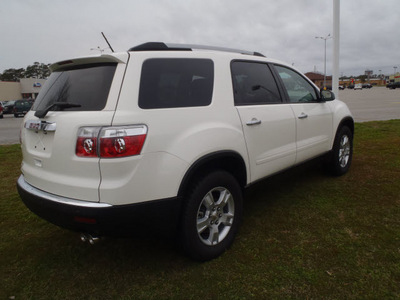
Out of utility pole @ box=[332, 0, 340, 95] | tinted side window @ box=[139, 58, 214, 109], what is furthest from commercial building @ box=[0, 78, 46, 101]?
tinted side window @ box=[139, 58, 214, 109]

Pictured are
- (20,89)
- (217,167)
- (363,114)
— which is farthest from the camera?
(20,89)

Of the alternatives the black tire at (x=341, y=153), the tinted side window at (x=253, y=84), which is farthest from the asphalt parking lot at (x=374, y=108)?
the tinted side window at (x=253, y=84)

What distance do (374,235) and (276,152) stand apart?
1.20 metres

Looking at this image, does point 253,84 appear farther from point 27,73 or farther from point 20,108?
point 27,73

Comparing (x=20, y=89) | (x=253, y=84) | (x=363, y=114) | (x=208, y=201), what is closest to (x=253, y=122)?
(x=253, y=84)

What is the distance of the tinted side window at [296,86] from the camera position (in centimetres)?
375

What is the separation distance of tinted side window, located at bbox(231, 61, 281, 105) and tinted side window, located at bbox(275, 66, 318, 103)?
0.28 m

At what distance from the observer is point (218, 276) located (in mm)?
2482

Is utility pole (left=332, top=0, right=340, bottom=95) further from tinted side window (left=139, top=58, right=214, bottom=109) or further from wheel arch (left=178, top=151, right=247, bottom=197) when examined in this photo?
tinted side window (left=139, top=58, right=214, bottom=109)

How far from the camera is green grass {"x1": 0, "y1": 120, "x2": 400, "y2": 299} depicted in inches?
91.7

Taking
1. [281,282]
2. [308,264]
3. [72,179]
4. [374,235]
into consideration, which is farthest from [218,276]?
[374,235]

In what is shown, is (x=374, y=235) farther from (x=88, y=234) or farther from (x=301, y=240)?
(x=88, y=234)

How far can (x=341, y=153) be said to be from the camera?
485 cm

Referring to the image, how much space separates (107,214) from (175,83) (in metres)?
1.12
